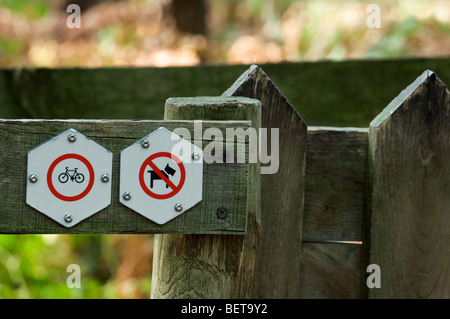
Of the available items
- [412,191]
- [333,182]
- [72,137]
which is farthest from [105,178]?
[412,191]

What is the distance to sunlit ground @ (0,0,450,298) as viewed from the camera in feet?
15.3

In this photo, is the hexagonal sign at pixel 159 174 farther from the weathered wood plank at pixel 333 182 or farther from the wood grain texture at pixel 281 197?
the weathered wood plank at pixel 333 182

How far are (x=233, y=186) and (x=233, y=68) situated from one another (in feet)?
4.50

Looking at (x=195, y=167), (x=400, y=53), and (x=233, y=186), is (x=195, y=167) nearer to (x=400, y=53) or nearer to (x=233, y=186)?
(x=233, y=186)

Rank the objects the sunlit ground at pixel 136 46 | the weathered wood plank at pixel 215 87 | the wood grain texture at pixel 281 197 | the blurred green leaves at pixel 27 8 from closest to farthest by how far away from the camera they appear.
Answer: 1. the wood grain texture at pixel 281 197
2. the weathered wood plank at pixel 215 87
3. the sunlit ground at pixel 136 46
4. the blurred green leaves at pixel 27 8

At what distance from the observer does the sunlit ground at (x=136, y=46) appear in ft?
15.3

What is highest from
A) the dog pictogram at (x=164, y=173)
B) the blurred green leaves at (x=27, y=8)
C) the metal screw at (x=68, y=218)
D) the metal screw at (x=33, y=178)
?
the blurred green leaves at (x=27, y=8)

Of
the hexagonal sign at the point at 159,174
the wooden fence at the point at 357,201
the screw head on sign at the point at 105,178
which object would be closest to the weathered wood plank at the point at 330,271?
the wooden fence at the point at 357,201

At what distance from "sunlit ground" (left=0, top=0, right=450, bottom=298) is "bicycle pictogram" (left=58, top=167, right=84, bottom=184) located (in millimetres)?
2745

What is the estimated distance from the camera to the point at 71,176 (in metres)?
1.40

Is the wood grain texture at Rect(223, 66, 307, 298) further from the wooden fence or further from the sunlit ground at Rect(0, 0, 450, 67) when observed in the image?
the sunlit ground at Rect(0, 0, 450, 67)

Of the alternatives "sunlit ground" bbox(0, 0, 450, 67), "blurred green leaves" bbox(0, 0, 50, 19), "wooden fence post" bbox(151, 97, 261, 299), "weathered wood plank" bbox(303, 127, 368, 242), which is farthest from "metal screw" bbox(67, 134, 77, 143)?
"blurred green leaves" bbox(0, 0, 50, 19)

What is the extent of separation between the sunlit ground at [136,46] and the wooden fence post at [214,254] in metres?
2.68

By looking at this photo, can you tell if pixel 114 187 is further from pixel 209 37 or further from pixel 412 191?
pixel 209 37
